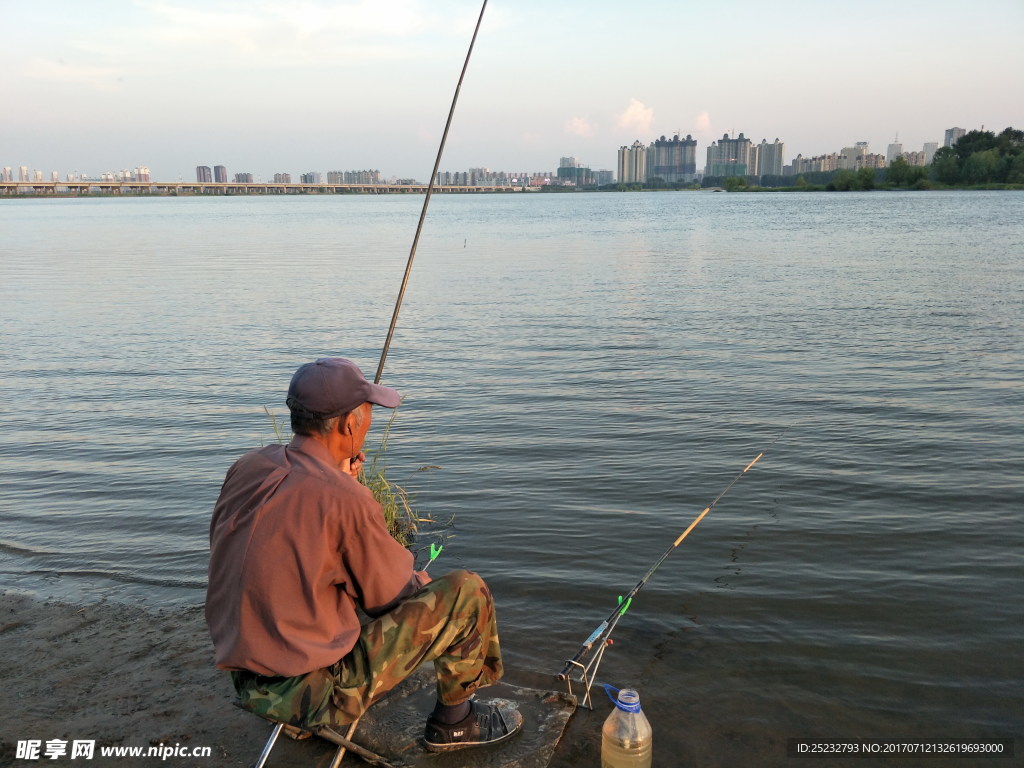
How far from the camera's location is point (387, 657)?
300 cm

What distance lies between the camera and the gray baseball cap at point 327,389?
2.88 metres

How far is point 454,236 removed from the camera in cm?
4431

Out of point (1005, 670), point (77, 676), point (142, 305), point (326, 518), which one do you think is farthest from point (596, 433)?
point (142, 305)

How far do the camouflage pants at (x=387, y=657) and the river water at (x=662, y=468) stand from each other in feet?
2.78

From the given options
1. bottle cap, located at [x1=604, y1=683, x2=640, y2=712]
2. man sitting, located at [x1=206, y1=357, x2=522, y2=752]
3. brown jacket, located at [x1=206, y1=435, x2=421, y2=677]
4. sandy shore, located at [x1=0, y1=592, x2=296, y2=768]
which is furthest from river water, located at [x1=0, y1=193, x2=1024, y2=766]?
brown jacket, located at [x1=206, y1=435, x2=421, y2=677]

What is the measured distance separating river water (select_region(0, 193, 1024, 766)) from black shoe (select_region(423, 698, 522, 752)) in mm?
319

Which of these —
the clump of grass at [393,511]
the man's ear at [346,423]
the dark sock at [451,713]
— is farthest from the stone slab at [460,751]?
the clump of grass at [393,511]

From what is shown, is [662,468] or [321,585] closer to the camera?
[321,585]

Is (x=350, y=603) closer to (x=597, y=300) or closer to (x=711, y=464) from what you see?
(x=711, y=464)

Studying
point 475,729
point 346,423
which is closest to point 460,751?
point 475,729

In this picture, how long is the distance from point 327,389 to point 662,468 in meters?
5.32

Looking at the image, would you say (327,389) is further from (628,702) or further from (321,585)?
(628,702)

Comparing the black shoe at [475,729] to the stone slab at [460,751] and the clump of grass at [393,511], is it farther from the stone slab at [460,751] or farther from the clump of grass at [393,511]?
the clump of grass at [393,511]

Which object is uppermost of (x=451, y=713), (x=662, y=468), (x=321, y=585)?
(x=321, y=585)
